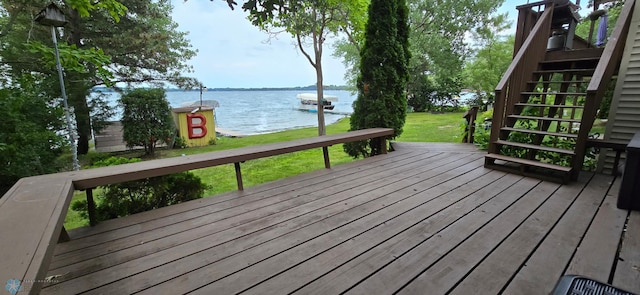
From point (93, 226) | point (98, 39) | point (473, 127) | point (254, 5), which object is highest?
point (98, 39)

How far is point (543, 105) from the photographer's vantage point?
3537 millimetres

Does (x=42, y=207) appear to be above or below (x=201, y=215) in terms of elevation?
above

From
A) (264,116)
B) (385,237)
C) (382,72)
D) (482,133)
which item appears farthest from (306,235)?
(264,116)

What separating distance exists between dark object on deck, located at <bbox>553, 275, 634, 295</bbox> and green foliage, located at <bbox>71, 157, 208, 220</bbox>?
2.80 m

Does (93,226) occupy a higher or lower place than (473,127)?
lower

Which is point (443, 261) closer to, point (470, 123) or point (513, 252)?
point (513, 252)

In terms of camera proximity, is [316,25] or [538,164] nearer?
[538,164]

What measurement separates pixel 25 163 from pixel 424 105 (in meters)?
15.7

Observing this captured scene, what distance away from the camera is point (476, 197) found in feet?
8.51

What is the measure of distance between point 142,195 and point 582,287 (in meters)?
3.08

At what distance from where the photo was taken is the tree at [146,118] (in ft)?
20.2

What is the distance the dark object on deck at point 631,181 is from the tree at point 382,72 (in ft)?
9.17

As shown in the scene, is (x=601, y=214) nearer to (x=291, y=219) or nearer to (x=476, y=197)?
(x=476, y=197)

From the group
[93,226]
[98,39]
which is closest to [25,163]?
[93,226]
